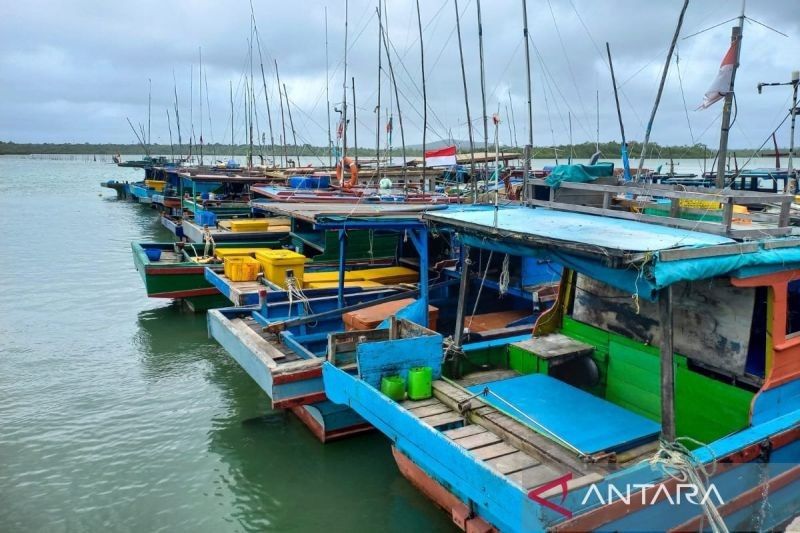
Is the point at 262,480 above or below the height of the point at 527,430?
below

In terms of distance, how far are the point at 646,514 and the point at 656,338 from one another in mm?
2392

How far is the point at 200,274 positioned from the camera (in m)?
13.9

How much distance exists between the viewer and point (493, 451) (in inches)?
198

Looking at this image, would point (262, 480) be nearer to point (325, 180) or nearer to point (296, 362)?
point (296, 362)

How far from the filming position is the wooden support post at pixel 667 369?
14.6 feet

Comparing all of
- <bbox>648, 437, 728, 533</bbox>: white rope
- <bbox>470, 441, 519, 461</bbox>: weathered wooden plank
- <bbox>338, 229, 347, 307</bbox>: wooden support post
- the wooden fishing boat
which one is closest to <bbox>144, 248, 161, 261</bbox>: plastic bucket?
the wooden fishing boat

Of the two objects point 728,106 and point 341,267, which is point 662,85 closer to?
point 728,106

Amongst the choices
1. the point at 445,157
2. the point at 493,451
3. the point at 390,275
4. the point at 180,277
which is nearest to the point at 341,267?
the point at 390,275

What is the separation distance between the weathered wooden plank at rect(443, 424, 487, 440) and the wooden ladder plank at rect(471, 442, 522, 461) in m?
0.27

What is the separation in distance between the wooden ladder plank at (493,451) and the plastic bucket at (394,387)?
1.19 meters

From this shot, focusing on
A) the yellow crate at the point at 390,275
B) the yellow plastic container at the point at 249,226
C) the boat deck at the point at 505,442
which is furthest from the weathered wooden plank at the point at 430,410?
the yellow plastic container at the point at 249,226

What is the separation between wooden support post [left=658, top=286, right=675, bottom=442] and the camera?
14.6ft

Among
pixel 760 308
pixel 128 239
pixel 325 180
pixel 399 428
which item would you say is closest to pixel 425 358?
pixel 399 428

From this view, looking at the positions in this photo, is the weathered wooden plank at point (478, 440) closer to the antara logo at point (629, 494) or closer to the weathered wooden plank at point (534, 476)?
the weathered wooden plank at point (534, 476)
